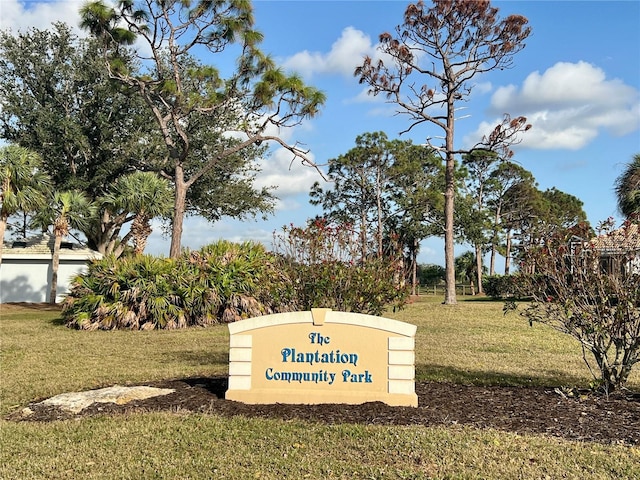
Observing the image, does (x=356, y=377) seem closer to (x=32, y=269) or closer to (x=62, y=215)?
(x=62, y=215)

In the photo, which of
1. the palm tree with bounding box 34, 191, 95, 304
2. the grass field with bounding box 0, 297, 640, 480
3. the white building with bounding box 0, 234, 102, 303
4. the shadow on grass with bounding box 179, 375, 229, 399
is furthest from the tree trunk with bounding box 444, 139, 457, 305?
the shadow on grass with bounding box 179, 375, 229, 399

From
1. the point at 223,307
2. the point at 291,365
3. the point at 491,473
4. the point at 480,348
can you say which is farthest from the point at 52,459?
the point at 223,307

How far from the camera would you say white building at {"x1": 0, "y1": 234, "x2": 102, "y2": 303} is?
26359mm

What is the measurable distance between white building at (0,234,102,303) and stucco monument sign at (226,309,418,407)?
22.6 metres

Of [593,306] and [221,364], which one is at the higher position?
[593,306]

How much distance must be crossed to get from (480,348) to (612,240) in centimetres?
529

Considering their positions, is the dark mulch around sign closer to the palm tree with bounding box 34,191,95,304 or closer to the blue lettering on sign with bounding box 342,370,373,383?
the blue lettering on sign with bounding box 342,370,373,383

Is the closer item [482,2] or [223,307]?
[223,307]

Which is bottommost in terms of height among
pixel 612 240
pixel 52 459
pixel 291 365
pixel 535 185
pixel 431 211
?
pixel 52 459

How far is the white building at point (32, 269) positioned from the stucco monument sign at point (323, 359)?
74.2ft

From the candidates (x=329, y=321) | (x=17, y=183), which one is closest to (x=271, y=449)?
(x=329, y=321)

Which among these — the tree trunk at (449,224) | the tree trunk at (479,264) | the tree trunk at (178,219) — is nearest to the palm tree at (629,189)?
the tree trunk at (449,224)

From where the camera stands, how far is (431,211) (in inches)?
1471

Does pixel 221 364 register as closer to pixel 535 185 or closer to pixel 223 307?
pixel 223 307
